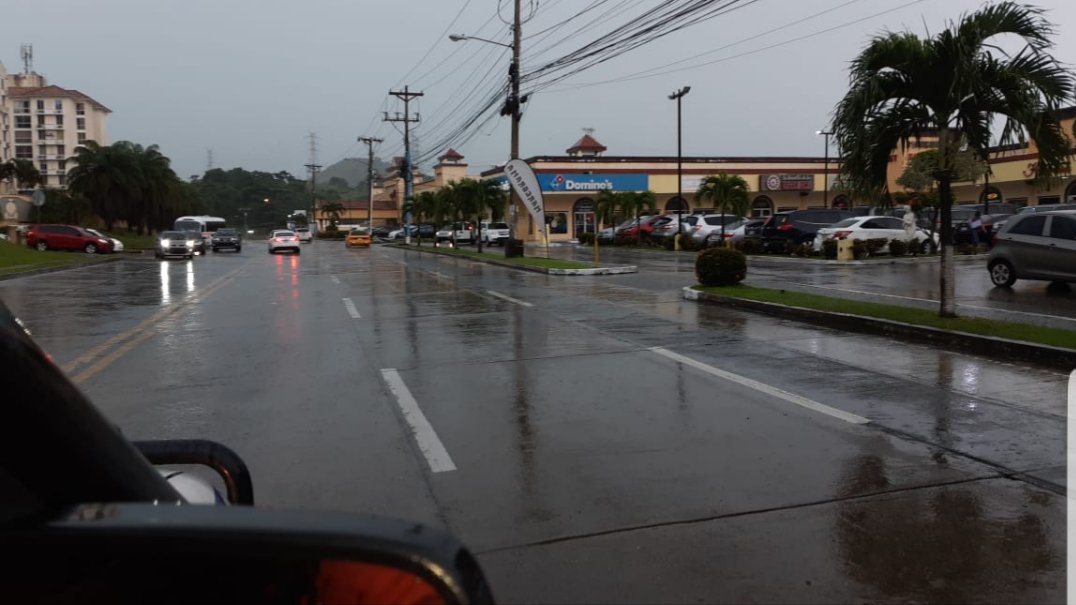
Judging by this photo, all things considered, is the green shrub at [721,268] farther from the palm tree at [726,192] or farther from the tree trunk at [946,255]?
the palm tree at [726,192]

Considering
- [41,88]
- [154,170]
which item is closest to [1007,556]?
[154,170]

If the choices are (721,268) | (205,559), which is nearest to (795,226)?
(721,268)

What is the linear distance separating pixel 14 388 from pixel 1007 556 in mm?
4408

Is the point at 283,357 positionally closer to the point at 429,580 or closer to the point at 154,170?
the point at 429,580

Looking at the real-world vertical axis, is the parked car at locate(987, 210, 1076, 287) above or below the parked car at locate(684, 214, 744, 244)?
below

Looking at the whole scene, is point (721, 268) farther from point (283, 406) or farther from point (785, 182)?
point (785, 182)

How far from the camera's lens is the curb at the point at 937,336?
31.1 ft

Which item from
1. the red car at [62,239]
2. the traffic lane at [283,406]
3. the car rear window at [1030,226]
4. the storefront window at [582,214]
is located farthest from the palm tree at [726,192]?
the red car at [62,239]

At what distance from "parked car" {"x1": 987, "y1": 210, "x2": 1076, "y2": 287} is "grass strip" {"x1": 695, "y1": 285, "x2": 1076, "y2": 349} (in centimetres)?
485

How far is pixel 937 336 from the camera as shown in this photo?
1112 centimetres

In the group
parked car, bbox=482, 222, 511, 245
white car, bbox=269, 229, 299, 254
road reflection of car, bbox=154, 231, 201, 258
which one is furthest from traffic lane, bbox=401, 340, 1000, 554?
parked car, bbox=482, 222, 511, 245

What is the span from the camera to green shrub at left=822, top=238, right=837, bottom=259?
94.8 feet

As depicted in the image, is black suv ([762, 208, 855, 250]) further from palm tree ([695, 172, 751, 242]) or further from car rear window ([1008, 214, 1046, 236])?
car rear window ([1008, 214, 1046, 236])

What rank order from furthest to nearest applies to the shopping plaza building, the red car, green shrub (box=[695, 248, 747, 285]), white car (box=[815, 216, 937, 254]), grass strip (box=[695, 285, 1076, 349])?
the shopping plaza building
the red car
white car (box=[815, 216, 937, 254])
green shrub (box=[695, 248, 747, 285])
grass strip (box=[695, 285, 1076, 349])
